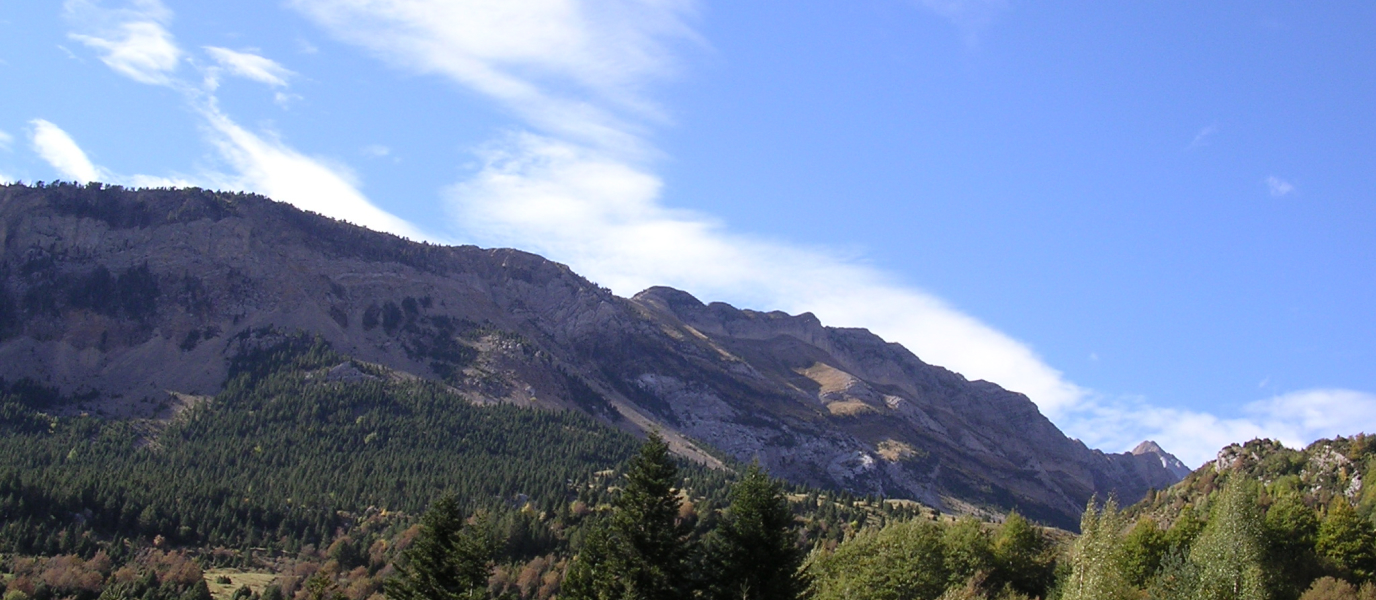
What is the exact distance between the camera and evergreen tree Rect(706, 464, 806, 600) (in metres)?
48.2

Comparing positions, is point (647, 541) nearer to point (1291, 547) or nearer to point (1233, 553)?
point (1233, 553)

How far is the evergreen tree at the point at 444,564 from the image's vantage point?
59406 mm

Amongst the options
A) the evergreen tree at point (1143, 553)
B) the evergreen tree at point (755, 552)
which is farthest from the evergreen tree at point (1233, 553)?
the evergreen tree at point (755, 552)

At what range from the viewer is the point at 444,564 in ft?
198

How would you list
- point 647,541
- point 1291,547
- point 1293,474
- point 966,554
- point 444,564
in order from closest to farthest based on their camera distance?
point 647,541 → point 444,564 → point 1291,547 → point 966,554 → point 1293,474

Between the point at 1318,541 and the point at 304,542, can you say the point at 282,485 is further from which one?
the point at 1318,541

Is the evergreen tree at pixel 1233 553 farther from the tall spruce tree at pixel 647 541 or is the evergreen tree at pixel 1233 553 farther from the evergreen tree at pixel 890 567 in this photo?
the tall spruce tree at pixel 647 541

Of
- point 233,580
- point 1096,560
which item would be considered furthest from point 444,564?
point 233,580

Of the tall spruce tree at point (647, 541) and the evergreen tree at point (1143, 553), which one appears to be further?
the evergreen tree at point (1143, 553)

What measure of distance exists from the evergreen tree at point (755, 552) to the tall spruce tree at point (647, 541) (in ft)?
5.30

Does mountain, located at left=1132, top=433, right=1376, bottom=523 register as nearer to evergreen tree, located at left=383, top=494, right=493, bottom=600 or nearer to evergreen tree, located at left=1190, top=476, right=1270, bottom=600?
evergreen tree, located at left=1190, top=476, right=1270, bottom=600

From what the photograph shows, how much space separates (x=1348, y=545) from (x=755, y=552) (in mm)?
63717

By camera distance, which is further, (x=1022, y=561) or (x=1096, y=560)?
(x=1022, y=561)

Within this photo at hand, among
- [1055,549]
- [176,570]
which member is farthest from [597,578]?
[176,570]
